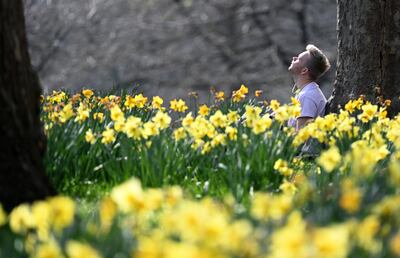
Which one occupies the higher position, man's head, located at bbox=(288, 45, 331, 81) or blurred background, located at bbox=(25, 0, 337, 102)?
blurred background, located at bbox=(25, 0, 337, 102)

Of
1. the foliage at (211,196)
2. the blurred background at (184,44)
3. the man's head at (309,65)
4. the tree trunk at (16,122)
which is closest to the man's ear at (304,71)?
the man's head at (309,65)

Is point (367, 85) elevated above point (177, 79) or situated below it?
below

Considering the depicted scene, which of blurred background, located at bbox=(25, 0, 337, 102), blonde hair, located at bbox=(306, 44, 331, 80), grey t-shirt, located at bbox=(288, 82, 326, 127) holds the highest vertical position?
blurred background, located at bbox=(25, 0, 337, 102)

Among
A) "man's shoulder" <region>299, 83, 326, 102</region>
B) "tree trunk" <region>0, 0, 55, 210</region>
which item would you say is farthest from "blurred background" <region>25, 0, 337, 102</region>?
"tree trunk" <region>0, 0, 55, 210</region>

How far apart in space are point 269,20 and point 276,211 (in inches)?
349

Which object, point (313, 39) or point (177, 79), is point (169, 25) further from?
point (313, 39)

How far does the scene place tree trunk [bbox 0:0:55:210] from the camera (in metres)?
3.42

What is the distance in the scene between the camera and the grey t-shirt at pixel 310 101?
20.3 feet

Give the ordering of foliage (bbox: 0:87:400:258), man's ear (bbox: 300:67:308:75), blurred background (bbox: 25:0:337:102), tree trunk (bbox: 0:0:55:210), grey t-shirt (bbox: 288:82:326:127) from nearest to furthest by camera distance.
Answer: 1. foliage (bbox: 0:87:400:258)
2. tree trunk (bbox: 0:0:55:210)
3. grey t-shirt (bbox: 288:82:326:127)
4. man's ear (bbox: 300:67:308:75)
5. blurred background (bbox: 25:0:337:102)

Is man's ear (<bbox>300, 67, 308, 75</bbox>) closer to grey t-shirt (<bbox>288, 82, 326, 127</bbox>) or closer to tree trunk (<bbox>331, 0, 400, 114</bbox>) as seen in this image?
grey t-shirt (<bbox>288, 82, 326, 127</bbox>)

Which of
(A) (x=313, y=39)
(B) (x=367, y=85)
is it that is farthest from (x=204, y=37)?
(B) (x=367, y=85)

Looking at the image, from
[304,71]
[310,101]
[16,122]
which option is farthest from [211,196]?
[304,71]

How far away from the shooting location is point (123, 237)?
2.67m

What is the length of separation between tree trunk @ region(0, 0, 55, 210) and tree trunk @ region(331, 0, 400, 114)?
341 centimetres
